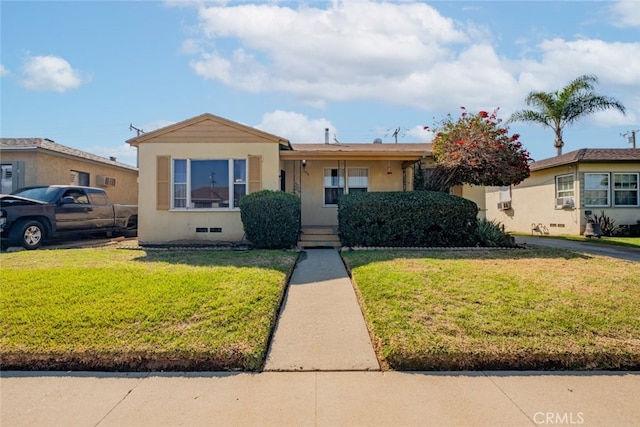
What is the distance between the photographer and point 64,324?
421 centimetres

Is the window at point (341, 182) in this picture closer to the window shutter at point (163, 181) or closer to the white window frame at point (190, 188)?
the white window frame at point (190, 188)

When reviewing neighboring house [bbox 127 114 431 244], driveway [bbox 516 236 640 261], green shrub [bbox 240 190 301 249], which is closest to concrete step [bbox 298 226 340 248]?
green shrub [bbox 240 190 301 249]

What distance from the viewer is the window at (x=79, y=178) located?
1497 centimetres

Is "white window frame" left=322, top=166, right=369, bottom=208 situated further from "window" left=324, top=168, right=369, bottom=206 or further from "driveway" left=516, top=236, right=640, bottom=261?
"driveway" left=516, top=236, right=640, bottom=261

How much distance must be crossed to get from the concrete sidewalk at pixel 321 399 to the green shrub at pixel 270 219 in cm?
607

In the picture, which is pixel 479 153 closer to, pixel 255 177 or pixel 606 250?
pixel 606 250

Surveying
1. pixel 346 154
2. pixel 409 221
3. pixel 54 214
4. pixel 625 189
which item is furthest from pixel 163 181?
pixel 625 189

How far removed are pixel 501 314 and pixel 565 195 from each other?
15.6 m

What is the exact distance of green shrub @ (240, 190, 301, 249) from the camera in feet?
31.0

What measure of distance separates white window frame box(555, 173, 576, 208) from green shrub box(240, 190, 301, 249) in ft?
45.0

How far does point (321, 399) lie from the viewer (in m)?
3.09
